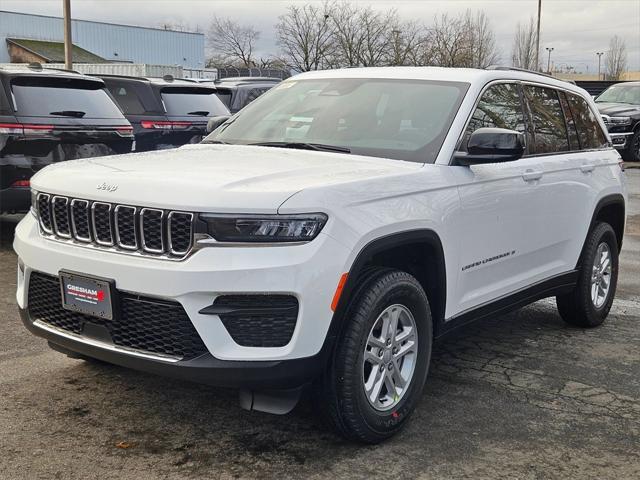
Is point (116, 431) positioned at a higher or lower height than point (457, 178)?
lower

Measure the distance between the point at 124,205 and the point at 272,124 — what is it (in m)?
1.68

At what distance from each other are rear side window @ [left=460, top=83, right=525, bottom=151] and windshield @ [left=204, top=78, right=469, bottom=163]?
14 cm

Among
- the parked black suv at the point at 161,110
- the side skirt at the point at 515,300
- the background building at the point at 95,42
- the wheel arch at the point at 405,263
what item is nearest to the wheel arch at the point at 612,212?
the side skirt at the point at 515,300

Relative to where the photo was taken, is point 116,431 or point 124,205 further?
point 116,431

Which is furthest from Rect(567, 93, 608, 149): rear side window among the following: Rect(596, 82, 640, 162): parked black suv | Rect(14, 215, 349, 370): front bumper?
Rect(596, 82, 640, 162): parked black suv

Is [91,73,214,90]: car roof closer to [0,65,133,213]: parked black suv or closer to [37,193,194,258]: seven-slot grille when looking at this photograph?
[0,65,133,213]: parked black suv

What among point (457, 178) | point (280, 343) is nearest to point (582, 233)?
point (457, 178)

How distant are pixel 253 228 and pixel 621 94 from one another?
20.0 metres

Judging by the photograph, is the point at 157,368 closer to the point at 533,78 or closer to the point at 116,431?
the point at 116,431

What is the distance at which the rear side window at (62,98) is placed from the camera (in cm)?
780

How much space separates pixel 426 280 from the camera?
13.5 ft

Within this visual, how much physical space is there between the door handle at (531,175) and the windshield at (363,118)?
2.17 ft

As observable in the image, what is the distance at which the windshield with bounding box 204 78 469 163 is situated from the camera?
14.3 ft

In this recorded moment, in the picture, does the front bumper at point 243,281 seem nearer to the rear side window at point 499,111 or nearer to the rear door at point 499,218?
the rear door at point 499,218
